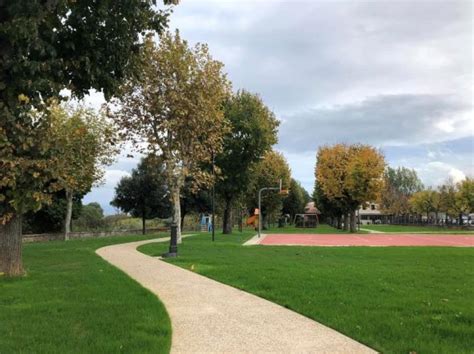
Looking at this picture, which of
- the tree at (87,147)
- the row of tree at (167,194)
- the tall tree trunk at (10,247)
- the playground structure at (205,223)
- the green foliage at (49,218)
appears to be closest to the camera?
the tall tree trunk at (10,247)

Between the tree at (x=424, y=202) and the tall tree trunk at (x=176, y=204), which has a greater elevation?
the tree at (x=424, y=202)

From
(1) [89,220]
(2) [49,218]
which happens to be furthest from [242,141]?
(1) [89,220]

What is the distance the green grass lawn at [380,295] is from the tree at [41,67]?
488 centimetres

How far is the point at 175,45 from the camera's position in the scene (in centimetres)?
2623

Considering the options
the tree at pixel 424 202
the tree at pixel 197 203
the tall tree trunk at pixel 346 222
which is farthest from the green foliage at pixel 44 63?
the tree at pixel 424 202

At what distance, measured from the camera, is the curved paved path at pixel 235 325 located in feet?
21.5

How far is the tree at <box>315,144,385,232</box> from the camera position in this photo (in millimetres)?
60000

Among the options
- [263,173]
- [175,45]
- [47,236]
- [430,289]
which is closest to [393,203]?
[263,173]

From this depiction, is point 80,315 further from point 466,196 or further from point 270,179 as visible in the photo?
point 466,196

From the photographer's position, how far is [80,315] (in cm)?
818

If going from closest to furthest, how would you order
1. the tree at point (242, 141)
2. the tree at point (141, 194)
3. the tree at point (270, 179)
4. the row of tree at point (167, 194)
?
the tree at point (242, 141) → the row of tree at point (167, 194) → the tree at point (141, 194) → the tree at point (270, 179)

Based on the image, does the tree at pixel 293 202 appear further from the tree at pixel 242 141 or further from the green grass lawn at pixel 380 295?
the green grass lawn at pixel 380 295

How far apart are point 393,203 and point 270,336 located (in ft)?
368

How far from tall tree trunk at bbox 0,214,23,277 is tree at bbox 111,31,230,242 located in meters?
12.3
